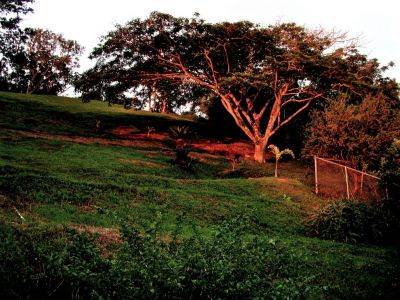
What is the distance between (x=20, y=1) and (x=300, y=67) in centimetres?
1714

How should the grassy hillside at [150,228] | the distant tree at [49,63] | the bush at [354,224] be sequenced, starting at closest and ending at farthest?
the grassy hillside at [150,228], the bush at [354,224], the distant tree at [49,63]

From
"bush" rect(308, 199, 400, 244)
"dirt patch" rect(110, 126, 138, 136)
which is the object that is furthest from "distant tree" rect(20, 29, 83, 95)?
"bush" rect(308, 199, 400, 244)

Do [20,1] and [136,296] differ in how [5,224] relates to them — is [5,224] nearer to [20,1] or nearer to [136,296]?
[136,296]

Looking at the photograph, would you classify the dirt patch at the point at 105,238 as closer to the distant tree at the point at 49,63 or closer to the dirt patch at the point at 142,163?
the dirt patch at the point at 142,163

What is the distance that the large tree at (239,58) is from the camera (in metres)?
26.3

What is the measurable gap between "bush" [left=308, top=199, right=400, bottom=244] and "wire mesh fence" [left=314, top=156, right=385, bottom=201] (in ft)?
11.1

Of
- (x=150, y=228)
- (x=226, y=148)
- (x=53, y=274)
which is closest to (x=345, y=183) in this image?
(x=150, y=228)

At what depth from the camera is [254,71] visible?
94.0 feet

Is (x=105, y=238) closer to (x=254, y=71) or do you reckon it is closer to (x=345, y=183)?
(x=345, y=183)

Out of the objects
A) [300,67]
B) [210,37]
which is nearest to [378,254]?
[300,67]

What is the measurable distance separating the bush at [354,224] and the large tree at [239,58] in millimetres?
13462

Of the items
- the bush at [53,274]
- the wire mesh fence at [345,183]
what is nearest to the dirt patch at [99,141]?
the wire mesh fence at [345,183]

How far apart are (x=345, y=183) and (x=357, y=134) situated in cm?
737

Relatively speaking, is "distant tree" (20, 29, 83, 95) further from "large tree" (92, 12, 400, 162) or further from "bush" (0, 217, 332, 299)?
"bush" (0, 217, 332, 299)
